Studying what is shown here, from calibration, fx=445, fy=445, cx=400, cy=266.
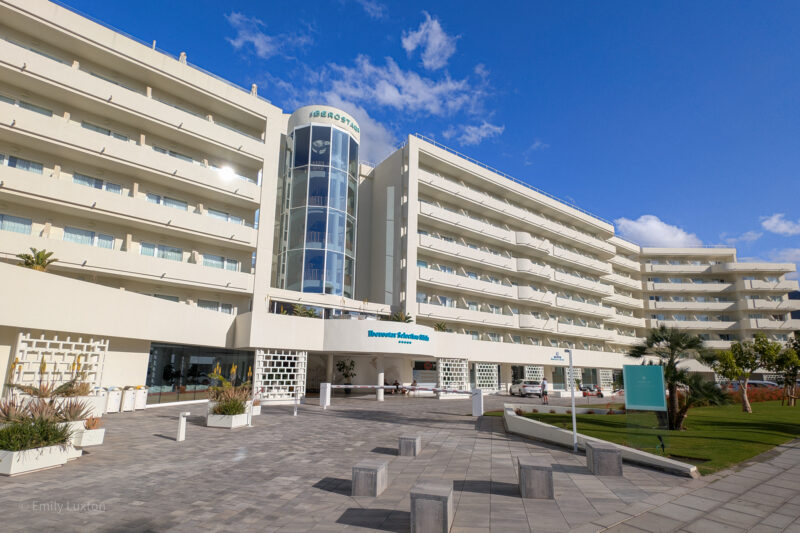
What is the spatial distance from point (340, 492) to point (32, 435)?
25.3 ft

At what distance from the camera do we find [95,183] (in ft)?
97.0

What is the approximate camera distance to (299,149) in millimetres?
38969

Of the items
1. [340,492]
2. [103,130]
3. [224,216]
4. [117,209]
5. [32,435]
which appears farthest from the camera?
[224,216]

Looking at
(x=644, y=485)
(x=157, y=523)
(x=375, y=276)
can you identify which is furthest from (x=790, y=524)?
(x=375, y=276)

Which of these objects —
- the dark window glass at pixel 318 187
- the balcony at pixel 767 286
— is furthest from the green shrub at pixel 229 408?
the balcony at pixel 767 286

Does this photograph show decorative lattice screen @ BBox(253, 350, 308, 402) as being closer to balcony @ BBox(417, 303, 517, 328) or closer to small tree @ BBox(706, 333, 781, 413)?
balcony @ BBox(417, 303, 517, 328)

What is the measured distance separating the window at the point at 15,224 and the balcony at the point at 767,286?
9161 centimetres

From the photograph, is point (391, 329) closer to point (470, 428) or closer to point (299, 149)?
point (470, 428)

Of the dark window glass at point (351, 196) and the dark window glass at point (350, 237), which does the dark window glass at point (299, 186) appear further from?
the dark window glass at point (350, 237)

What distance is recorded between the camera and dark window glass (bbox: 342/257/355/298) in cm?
3807

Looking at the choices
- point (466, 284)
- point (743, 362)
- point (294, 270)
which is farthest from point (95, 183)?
point (743, 362)

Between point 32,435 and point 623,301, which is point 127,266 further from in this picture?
point 623,301

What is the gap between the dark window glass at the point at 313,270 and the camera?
3597 centimetres

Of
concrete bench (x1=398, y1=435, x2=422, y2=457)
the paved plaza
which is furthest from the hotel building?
concrete bench (x1=398, y1=435, x2=422, y2=457)
